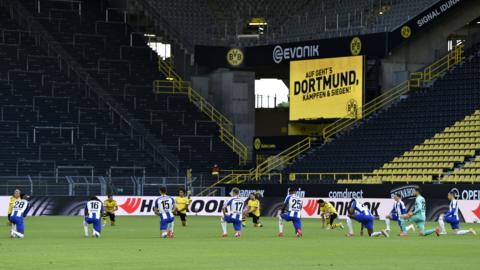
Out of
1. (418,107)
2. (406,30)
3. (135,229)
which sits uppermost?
(406,30)

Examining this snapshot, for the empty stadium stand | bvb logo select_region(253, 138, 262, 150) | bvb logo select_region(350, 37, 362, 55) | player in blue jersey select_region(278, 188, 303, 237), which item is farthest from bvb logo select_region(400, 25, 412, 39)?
player in blue jersey select_region(278, 188, 303, 237)

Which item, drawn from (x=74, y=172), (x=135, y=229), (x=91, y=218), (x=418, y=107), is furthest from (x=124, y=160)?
(x=91, y=218)

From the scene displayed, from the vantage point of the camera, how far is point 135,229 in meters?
46.2

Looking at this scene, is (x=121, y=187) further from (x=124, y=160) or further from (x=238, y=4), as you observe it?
(x=238, y=4)

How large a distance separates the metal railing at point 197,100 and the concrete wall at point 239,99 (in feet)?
1.65

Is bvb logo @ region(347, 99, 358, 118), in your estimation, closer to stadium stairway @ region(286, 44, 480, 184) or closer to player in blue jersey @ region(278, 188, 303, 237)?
stadium stairway @ region(286, 44, 480, 184)

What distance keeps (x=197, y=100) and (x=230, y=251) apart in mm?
47151

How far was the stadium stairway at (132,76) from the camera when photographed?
247ft

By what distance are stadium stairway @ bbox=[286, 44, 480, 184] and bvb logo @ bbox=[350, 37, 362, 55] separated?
12.4ft

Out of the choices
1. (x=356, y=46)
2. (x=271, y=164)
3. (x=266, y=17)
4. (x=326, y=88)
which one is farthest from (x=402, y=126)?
(x=266, y=17)

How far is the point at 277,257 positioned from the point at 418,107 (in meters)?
40.3

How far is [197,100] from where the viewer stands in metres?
78.1

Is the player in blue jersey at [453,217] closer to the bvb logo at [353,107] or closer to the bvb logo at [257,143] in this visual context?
the bvb logo at [353,107]

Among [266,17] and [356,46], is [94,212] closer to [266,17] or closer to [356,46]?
[356,46]
